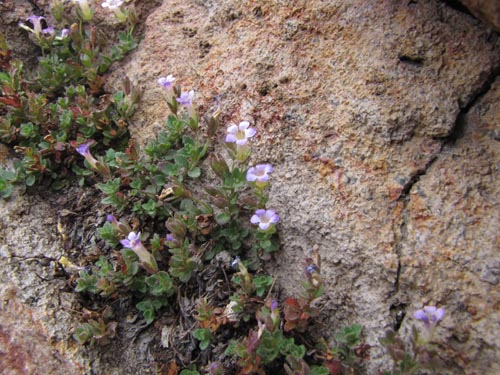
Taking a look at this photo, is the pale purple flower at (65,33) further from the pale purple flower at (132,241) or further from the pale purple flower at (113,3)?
the pale purple flower at (132,241)

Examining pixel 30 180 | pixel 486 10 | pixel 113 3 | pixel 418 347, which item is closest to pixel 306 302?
pixel 418 347

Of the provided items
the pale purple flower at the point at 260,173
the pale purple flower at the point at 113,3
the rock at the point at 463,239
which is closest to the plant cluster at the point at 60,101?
the pale purple flower at the point at 113,3

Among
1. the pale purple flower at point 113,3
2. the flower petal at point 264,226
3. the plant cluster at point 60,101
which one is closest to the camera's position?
the flower petal at point 264,226

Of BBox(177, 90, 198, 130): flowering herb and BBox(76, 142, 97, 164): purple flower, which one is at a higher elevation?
BBox(177, 90, 198, 130): flowering herb

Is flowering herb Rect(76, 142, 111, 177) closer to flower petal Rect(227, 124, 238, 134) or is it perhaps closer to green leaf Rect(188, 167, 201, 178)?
green leaf Rect(188, 167, 201, 178)

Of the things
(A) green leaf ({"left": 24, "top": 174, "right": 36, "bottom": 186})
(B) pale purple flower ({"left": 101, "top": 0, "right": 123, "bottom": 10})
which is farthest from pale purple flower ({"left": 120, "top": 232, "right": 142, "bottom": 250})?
(B) pale purple flower ({"left": 101, "top": 0, "right": 123, "bottom": 10})
